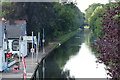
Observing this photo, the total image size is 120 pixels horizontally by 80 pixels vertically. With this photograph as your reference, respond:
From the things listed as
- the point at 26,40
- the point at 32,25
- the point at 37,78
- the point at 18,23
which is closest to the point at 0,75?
the point at 37,78

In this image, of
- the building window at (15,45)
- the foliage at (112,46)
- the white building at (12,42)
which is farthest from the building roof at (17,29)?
the foliage at (112,46)

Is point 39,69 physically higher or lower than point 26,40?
lower

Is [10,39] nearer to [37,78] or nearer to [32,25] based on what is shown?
[32,25]

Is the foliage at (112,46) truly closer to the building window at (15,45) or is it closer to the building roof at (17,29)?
the building window at (15,45)

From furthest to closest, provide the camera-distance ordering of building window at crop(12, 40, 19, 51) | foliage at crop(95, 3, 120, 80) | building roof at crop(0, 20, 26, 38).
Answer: building roof at crop(0, 20, 26, 38)
building window at crop(12, 40, 19, 51)
foliage at crop(95, 3, 120, 80)

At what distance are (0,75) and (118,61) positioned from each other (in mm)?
12006

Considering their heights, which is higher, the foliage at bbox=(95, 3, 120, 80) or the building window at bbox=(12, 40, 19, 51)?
the foliage at bbox=(95, 3, 120, 80)

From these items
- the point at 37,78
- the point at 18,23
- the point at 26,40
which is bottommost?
the point at 37,78

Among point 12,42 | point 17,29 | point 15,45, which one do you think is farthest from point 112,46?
point 17,29

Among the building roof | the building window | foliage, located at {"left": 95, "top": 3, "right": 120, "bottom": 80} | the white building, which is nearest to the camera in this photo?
foliage, located at {"left": 95, "top": 3, "right": 120, "bottom": 80}

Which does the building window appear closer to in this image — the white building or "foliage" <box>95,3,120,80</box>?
the white building

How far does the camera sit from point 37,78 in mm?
17609

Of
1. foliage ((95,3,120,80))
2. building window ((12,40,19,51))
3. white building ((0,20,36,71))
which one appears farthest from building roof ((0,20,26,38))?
foliage ((95,3,120,80))

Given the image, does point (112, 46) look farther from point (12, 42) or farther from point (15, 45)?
point (12, 42)
